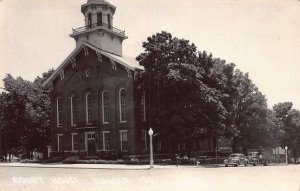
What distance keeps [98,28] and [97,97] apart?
19.8 feet

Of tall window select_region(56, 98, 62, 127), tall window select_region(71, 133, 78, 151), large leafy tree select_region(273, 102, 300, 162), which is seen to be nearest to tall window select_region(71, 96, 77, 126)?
tall window select_region(71, 133, 78, 151)

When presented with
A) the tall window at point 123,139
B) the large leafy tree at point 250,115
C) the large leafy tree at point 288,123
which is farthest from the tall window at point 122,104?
the large leafy tree at point 288,123

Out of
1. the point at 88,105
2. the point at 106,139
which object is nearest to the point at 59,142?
the point at 88,105

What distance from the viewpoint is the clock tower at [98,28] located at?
119 feet

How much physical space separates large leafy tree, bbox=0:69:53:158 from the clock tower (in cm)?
676

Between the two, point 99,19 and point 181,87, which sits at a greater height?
point 99,19

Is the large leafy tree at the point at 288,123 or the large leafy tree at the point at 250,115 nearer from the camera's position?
the large leafy tree at the point at 250,115

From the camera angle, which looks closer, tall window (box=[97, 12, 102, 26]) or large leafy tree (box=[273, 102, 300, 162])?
tall window (box=[97, 12, 102, 26])

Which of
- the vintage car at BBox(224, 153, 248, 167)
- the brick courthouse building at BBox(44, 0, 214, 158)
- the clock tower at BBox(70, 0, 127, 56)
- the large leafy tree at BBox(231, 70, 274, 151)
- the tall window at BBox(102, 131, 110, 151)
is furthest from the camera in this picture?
the large leafy tree at BBox(231, 70, 274, 151)

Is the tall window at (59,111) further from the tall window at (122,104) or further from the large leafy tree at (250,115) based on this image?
the large leafy tree at (250,115)

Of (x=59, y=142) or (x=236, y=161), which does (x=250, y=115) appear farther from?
(x=59, y=142)

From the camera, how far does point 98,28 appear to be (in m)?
36.2

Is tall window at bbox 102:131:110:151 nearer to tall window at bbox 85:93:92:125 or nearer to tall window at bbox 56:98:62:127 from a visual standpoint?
tall window at bbox 85:93:92:125

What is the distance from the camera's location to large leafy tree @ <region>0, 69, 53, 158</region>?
1388 inches
